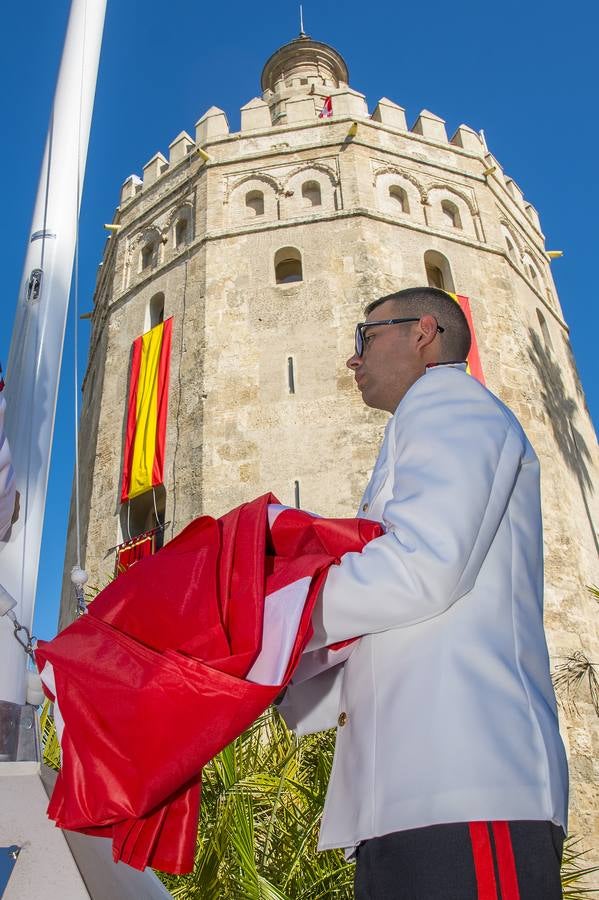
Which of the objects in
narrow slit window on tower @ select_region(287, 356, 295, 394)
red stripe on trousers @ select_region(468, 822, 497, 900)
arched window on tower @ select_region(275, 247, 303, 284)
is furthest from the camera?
arched window on tower @ select_region(275, 247, 303, 284)

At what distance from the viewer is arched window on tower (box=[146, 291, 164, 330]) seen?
42.8 ft

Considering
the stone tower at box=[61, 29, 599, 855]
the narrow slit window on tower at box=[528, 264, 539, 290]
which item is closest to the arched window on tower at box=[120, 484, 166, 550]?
the stone tower at box=[61, 29, 599, 855]

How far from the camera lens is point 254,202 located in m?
13.1

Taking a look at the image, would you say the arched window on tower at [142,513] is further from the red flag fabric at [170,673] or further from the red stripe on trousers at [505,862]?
the red stripe on trousers at [505,862]

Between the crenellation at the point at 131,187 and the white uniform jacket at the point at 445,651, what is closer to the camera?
the white uniform jacket at the point at 445,651

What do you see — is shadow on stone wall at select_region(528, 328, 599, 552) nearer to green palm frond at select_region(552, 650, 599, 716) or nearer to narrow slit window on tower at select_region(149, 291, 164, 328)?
green palm frond at select_region(552, 650, 599, 716)

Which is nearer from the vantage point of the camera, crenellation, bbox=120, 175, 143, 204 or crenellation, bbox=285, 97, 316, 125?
crenellation, bbox=285, 97, 316, 125

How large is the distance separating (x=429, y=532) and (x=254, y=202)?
12785 millimetres

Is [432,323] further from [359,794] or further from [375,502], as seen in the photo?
[359,794]

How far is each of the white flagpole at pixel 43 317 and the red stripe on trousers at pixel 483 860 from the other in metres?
1.05

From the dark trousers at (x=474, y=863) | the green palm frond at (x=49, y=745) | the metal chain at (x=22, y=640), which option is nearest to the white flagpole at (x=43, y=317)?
the metal chain at (x=22, y=640)

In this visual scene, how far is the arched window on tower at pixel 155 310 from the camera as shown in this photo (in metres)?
13.0

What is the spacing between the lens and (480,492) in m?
1.27

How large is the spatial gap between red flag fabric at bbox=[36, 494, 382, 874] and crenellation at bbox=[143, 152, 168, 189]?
14461 millimetres
